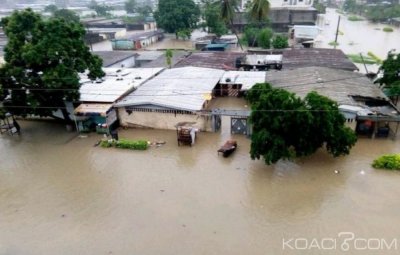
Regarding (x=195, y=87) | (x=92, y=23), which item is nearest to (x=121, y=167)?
(x=195, y=87)

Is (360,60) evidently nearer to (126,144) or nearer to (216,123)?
(216,123)

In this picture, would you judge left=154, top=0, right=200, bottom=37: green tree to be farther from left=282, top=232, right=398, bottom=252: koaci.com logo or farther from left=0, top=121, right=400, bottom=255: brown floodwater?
left=282, top=232, right=398, bottom=252: koaci.com logo

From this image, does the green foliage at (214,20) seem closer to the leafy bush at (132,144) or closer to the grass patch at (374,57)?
the grass patch at (374,57)

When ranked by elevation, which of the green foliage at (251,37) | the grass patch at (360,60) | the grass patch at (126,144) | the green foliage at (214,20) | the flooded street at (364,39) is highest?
the green foliage at (214,20)

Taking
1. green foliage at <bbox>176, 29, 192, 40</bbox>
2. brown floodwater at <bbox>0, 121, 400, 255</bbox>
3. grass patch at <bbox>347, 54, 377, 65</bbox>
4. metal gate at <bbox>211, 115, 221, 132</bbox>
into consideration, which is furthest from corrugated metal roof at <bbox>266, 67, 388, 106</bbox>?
green foliage at <bbox>176, 29, 192, 40</bbox>

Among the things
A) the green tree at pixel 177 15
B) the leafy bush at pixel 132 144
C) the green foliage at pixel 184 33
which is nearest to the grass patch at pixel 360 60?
the green foliage at pixel 184 33

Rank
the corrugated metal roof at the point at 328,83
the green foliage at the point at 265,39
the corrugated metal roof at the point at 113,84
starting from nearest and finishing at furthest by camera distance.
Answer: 1. the corrugated metal roof at the point at 328,83
2. the corrugated metal roof at the point at 113,84
3. the green foliage at the point at 265,39

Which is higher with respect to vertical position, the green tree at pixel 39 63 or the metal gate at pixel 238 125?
the green tree at pixel 39 63

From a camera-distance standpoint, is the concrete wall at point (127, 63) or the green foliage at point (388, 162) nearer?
the green foliage at point (388, 162)
